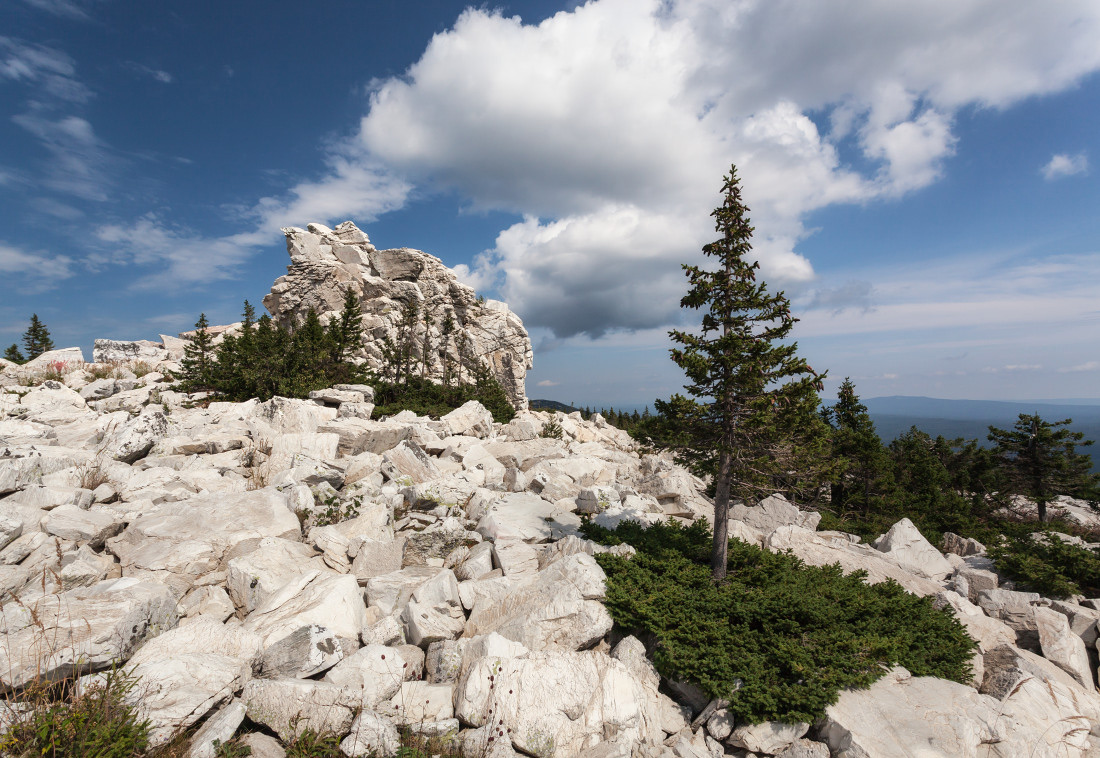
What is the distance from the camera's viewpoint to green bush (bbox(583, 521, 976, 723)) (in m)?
7.22

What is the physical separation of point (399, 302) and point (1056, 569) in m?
68.8

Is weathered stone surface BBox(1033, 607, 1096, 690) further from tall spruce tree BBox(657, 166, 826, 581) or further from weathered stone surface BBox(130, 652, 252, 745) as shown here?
weathered stone surface BBox(130, 652, 252, 745)

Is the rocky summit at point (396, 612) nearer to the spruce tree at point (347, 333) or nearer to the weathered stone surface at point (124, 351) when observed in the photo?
the spruce tree at point (347, 333)

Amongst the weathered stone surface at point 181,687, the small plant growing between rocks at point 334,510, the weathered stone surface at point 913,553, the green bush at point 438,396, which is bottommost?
the weathered stone surface at point 913,553

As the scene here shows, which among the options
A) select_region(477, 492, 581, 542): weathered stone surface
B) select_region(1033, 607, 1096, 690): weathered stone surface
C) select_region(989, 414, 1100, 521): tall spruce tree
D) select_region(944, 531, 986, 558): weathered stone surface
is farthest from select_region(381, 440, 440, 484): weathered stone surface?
select_region(989, 414, 1100, 521): tall spruce tree

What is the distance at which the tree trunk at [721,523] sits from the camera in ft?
35.5

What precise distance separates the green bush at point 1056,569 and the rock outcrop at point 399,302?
2247 inches

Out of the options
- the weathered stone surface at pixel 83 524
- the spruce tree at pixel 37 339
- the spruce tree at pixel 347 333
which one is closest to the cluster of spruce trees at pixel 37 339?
the spruce tree at pixel 37 339

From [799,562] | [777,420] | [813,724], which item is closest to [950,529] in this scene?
[799,562]

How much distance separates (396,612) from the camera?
28.7 feet

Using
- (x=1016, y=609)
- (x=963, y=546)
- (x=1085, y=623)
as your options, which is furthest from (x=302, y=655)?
(x=963, y=546)

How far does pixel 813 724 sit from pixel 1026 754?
2917 mm

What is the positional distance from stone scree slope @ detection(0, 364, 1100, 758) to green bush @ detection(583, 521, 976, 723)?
339 millimetres

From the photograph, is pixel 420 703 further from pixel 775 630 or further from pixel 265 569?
pixel 775 630
